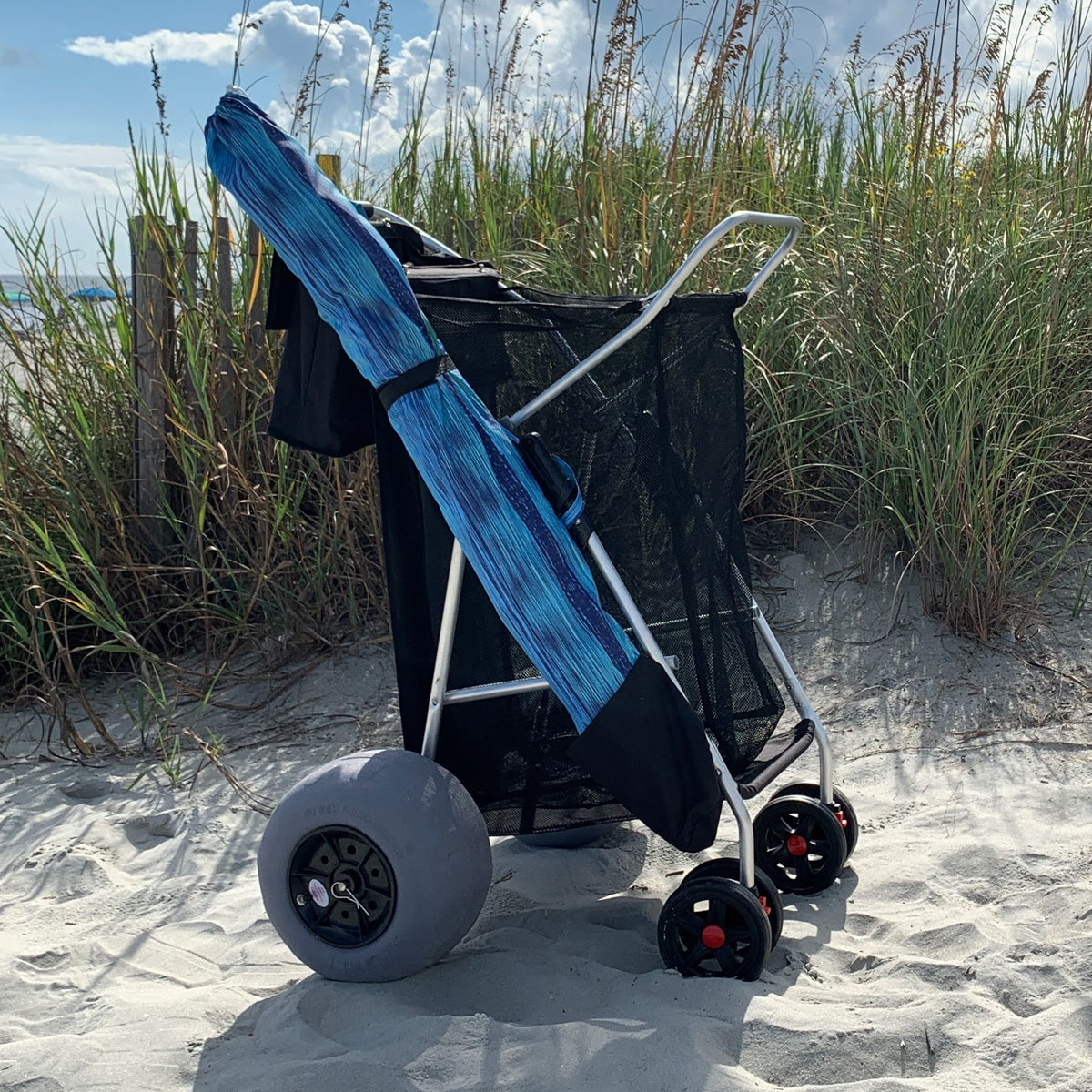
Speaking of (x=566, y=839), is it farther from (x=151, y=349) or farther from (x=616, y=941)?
(x=151, y=349)

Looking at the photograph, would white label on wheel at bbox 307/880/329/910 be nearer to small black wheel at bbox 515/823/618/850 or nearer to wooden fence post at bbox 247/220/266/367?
small black wheel at bbox 515/823/618/850

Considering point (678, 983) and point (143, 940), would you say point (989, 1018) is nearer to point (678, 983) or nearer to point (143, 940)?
point (678, 983)

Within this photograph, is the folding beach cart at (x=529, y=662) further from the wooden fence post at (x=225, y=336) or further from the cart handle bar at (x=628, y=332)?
the wooden fence post at (x=225, y=336)

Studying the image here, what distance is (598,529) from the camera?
2.64 meters

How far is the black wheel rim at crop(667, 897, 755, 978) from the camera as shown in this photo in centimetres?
236

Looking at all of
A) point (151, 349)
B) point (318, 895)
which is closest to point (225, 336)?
point (151, 349)

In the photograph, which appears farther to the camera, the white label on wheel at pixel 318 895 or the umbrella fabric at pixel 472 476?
the white label on wheel at pixel 318 895

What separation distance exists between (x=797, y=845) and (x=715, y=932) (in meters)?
0.55

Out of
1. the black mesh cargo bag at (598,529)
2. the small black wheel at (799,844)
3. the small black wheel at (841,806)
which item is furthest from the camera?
the small black wheel at (841,806)

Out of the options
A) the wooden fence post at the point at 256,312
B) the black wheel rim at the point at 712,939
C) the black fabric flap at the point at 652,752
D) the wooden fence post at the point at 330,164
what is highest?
the wooden fence post at the point at 330,164

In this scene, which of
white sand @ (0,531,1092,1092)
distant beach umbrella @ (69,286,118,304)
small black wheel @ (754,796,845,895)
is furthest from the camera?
distant beach umbrella @ (69,286,118,304)

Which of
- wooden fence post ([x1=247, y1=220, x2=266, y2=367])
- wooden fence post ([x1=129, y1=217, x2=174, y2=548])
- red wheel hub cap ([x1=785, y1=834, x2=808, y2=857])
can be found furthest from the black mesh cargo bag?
wooden fence post ([x1=129, y1=217, x2=174, y2=548])

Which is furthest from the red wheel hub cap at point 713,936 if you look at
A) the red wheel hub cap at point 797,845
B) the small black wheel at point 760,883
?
the red wheel hub cap at point 797,845

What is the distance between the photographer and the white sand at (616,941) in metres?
2.07
